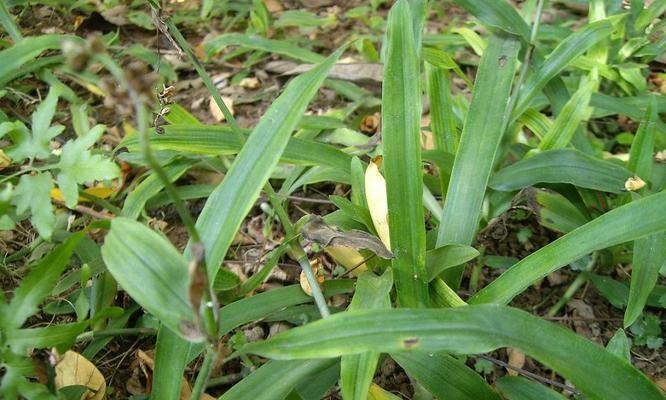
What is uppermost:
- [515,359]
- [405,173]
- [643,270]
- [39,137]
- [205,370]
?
[39,137]

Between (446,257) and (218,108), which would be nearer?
(446,257)

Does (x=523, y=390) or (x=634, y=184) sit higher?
(x=634, y=184)

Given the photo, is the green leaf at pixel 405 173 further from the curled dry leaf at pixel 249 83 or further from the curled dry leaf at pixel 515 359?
the curled dry leaf at pixel 249 83

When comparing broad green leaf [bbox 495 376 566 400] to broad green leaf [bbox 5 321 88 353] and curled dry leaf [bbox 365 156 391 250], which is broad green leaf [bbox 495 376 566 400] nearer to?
curled dry leaf [bbox 365 156 391 250]

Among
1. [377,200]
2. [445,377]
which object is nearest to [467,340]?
[445,377]

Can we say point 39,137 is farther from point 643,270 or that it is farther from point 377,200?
point 643,270

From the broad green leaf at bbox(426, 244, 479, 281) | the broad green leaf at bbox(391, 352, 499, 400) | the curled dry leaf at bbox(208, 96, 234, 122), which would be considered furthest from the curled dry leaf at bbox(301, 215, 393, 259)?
the curled dry leaf at bbox(208, 96, 234, 122)

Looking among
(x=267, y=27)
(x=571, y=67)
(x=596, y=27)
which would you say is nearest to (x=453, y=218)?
(x=596, y=27)
